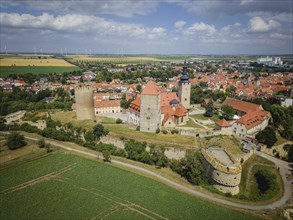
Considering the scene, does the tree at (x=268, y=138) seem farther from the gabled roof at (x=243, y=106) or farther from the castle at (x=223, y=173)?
the gabled roof at (x=243, y=106)

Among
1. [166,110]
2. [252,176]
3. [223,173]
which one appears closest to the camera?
[223,173]

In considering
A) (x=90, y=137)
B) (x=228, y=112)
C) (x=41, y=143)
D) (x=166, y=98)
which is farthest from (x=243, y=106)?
(x=41, y=143)

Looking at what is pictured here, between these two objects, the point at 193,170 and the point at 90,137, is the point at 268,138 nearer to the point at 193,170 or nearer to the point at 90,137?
the point at 193,170

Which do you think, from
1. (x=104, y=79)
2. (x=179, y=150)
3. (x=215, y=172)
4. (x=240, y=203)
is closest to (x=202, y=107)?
(x=179, y=150)

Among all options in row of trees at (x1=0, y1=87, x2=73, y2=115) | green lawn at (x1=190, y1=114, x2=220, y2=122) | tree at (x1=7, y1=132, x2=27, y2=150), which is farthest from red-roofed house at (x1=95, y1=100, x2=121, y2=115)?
tree at (x1=7, y1=132, x2=27, y2=150)

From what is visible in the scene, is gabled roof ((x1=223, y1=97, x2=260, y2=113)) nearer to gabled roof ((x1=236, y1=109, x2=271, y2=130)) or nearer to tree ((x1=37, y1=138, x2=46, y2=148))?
gabled roof ((x1=236, y1=109, x2=271, y2=130))

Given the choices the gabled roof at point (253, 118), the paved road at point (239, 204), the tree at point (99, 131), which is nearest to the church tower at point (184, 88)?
the gabled roof at point (253, 118)

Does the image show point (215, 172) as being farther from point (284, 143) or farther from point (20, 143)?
point (20, 143)
